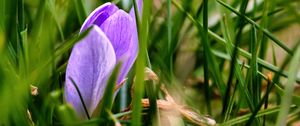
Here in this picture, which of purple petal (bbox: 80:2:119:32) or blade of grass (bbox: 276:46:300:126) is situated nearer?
blade of grass (bbox: 276:46:300:126)

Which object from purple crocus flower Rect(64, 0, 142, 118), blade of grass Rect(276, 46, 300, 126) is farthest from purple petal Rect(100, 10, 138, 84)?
blade of grass Rect(276, 46, 300, 126)

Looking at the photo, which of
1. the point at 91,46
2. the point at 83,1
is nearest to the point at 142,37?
the point at 91,46

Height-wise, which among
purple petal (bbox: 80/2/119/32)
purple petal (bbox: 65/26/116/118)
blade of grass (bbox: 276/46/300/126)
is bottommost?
blade of grass (bbox: 276/46/300/126)

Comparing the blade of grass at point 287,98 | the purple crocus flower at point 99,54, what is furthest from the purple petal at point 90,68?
the blade of grass at point 287,98

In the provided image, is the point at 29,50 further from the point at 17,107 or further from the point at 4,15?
the point at 17,107

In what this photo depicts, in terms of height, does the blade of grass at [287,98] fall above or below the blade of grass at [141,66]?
below

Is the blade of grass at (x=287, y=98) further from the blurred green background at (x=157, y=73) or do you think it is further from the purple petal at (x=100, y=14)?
the purple petal at (x=100, y=14)

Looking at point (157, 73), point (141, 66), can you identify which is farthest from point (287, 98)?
point (157, 73)

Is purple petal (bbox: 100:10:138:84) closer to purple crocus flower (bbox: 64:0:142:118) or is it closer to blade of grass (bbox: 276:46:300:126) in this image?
purple crocus flower (bbox: 64:0:142:118)
